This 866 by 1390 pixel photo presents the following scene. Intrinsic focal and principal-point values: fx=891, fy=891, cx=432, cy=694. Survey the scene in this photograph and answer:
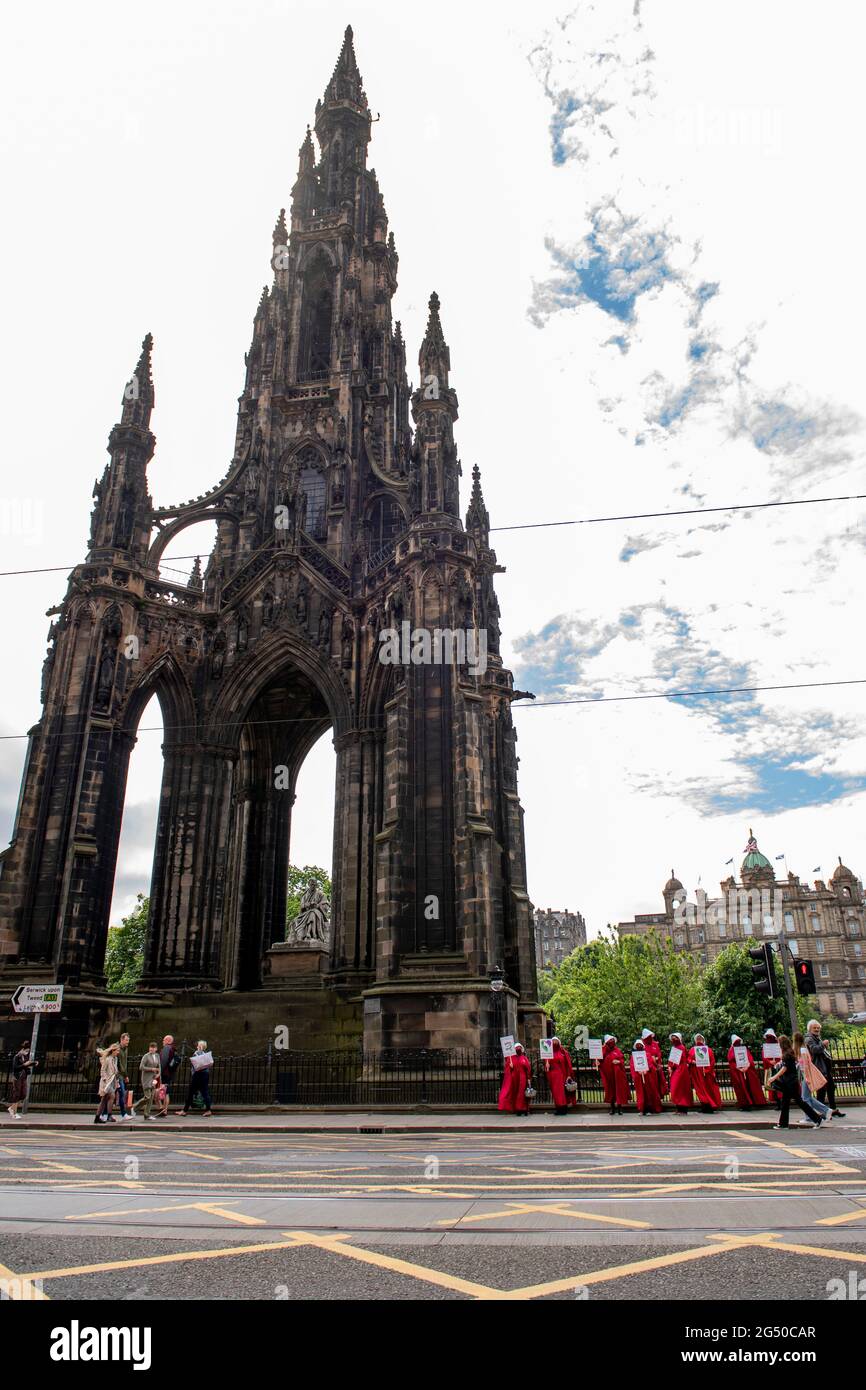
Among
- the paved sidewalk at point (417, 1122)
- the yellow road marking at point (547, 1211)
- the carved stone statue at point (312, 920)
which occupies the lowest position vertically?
the paved sidewalk at point (417, 1122)

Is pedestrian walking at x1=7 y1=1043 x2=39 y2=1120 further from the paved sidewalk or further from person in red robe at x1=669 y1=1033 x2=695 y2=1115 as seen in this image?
person in red robe at x1=669 y1=1033 x2=695 y2=1115

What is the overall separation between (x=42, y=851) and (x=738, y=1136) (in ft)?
60.4

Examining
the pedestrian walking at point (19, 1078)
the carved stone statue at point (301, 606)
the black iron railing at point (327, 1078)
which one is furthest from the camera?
the carved stone statue at point (301, 606)

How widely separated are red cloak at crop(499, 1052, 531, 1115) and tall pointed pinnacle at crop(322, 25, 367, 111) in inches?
1770

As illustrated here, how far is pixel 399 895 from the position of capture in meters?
21.3

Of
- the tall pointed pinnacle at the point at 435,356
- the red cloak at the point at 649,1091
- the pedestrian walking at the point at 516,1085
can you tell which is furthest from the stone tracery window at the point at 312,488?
the red cloak at the point at 649,1091

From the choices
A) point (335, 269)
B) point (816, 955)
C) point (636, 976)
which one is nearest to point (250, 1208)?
point (335, 269)

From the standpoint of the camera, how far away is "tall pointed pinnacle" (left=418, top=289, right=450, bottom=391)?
1077 inches

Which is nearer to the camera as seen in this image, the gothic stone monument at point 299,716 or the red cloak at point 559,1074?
the red cloak at point 559,1074

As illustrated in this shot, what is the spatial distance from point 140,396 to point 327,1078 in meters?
21.8

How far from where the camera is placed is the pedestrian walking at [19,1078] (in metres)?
18.0

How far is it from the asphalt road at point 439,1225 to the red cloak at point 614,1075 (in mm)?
9166

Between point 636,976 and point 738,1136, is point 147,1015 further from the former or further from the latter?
point 636,976

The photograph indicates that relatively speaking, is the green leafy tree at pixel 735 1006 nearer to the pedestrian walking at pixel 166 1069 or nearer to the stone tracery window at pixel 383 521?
the stone tracery window at pixel 383 521
